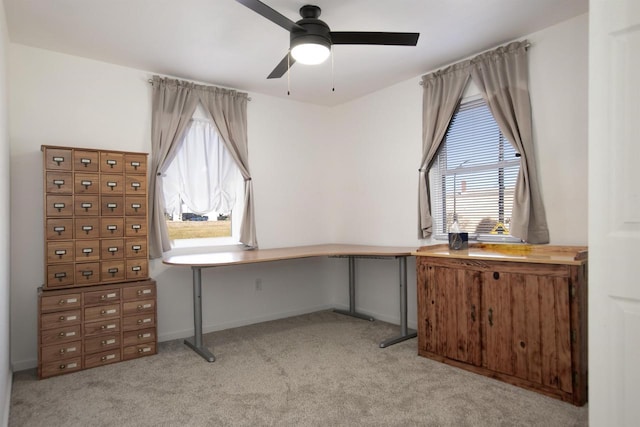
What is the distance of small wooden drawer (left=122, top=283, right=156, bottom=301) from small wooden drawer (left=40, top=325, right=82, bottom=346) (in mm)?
396

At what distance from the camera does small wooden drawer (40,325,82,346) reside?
282 cm

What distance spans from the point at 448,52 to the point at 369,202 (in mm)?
1834

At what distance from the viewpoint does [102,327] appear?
120 inches

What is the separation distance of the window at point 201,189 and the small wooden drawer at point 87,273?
89 centimetres

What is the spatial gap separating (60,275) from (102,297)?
35 centimetres

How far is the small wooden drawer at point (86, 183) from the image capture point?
9.82ft

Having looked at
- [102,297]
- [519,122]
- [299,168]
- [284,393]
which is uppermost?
[519,122]

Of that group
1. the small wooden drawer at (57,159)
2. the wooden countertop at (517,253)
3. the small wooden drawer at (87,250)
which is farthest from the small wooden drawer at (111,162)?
the wooden countertop at (517,253)

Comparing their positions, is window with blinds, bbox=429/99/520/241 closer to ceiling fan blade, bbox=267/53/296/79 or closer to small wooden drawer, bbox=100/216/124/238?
ceiling fan blade, bbox=267/53/296/79

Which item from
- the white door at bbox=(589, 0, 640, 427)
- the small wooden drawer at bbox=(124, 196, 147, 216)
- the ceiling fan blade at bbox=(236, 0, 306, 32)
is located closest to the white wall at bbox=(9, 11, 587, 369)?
the small wooden drawer at bbox=(124, 196, 147, 216)

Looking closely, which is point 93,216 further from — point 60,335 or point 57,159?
point 60,335

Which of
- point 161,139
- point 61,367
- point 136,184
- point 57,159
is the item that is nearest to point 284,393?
point 61,367

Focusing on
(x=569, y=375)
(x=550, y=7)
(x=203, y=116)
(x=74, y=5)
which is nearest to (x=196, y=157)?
(x=203, y=116)

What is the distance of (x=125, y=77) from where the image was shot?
354 centimetres
